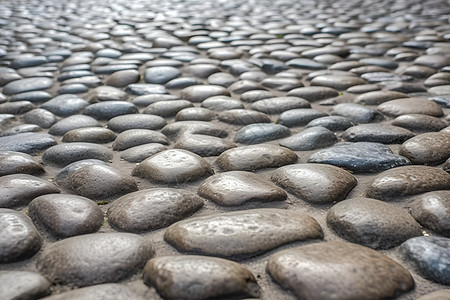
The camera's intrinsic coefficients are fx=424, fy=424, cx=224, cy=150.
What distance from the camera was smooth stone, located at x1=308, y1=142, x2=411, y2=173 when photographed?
146cm

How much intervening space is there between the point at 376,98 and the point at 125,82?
56.1 inches

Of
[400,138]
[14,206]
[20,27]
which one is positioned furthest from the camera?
[20,27]

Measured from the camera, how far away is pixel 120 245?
991 millimetres

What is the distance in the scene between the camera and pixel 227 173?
137cm

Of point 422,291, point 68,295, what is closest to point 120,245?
point 68,295

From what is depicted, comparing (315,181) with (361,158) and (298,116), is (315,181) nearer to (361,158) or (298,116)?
(361,158)

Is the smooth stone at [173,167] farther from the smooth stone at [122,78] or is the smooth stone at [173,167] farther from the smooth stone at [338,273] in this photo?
the smooth stone at [122,78]

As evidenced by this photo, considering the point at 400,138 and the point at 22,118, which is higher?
the point at 400,138

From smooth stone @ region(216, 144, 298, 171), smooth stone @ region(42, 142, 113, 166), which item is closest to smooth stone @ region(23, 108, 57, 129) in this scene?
smooth stone @ region(42, 142, 113, 166)

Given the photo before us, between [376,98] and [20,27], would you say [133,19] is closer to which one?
[20,27]

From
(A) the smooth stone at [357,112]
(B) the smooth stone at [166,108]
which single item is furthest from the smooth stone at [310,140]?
(B) the smooth stone at [166,108]

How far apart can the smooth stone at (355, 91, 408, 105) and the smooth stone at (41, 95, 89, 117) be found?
1.42 meters

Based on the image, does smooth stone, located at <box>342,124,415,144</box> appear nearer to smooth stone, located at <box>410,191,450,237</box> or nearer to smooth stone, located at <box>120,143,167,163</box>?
smooth stone, located at <box>410,191,450,237</box>

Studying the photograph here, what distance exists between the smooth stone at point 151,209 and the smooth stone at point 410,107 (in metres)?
1.16
